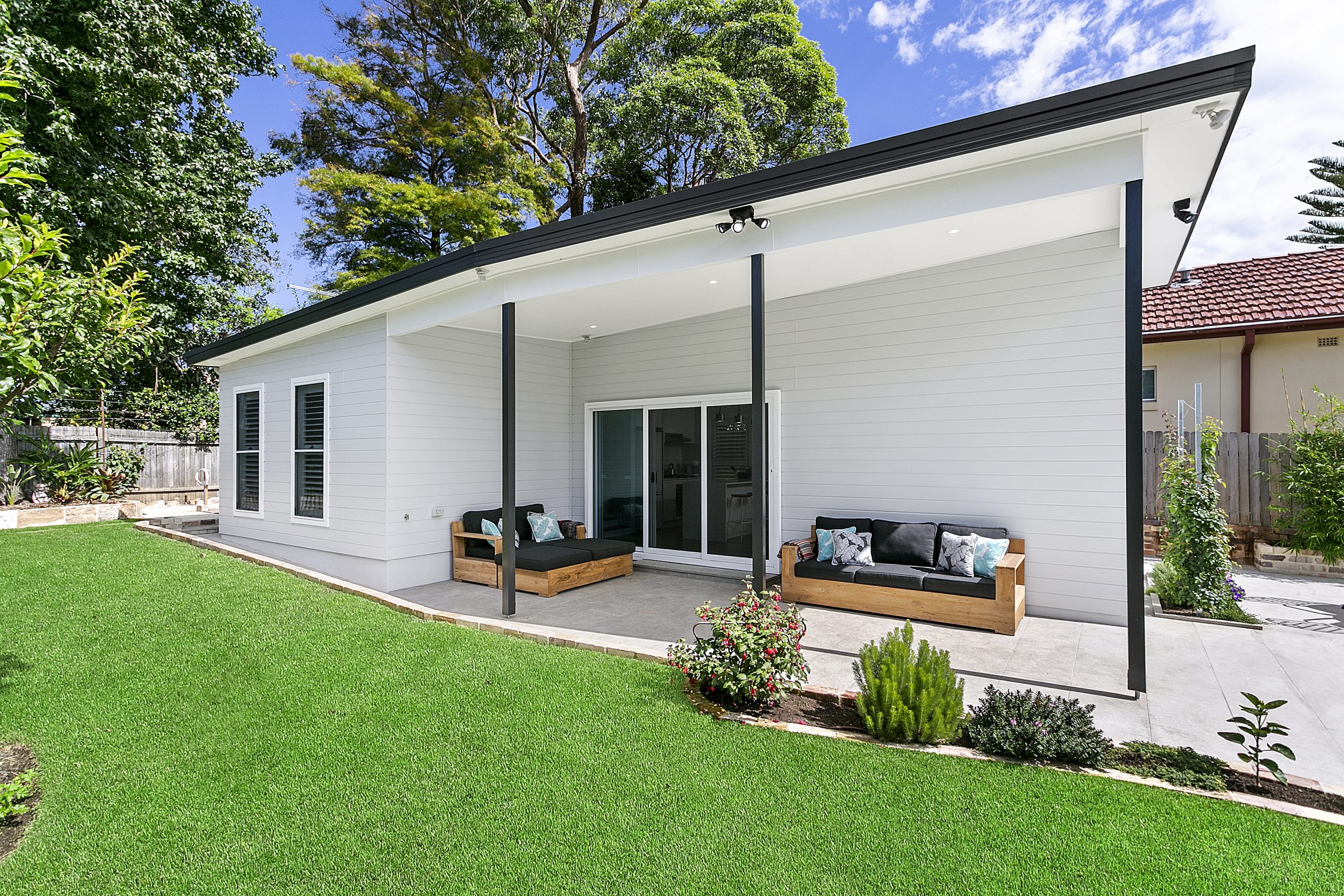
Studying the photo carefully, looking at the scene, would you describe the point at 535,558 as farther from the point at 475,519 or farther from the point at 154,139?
the point at 154,139

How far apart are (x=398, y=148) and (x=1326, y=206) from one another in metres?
18.8

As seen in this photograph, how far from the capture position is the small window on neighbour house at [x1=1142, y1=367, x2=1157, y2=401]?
9992mm

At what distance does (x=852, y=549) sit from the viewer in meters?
5.95

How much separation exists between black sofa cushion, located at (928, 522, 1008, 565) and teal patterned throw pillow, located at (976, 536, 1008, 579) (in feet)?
0.52

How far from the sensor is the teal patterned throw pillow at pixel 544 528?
7.52m

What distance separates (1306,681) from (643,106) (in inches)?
529

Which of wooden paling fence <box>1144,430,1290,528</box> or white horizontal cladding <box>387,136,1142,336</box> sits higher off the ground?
white horizontal cladding <box>387,136,1142,336</box>

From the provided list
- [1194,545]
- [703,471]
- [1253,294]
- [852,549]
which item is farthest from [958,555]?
[1253,294]

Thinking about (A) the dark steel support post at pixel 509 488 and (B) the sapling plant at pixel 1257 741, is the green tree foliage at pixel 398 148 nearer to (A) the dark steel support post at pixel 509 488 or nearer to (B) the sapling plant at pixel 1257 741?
(A) the dark steel support post at pixel 509 488

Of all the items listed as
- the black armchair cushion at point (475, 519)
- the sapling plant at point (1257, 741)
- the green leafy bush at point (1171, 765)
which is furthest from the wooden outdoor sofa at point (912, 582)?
the black armchair cushion at point (475, 519)

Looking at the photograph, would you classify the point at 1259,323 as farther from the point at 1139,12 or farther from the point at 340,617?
the point at 340,617

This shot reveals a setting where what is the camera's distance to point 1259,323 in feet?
29.3

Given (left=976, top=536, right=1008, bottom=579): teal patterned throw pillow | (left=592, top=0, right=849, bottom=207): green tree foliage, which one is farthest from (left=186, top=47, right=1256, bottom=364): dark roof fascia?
(left=592, top=0, right=849, bottom=207): green tree foliage

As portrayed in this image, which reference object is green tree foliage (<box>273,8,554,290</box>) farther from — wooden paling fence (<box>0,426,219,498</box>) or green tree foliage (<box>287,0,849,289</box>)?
wooden paling fence (<box>0,426,219,498</box>)
